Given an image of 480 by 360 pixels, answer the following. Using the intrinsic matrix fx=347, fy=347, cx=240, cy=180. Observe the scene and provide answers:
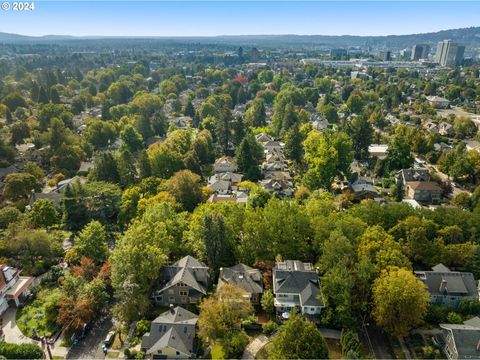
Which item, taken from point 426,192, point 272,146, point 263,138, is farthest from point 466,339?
point 263,138

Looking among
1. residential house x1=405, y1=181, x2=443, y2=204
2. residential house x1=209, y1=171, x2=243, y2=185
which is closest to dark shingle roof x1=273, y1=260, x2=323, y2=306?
residential house x1=209, y1=171, x2=243, y2=185

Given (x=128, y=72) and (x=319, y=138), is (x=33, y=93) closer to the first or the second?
(x=128, y=72)

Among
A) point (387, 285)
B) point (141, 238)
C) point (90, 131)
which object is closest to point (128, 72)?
point (90, 131)

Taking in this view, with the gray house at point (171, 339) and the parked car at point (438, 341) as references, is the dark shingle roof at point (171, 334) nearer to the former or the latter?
the gray house at point (171, 339)

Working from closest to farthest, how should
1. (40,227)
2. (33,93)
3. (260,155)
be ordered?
(40,227) < (260,155) < (33,93)

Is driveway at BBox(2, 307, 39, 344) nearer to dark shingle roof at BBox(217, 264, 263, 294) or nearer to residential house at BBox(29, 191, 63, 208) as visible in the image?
dark shingle roof at BBox(217, 264, 263, 294)

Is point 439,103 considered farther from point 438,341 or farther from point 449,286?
point 438,341
